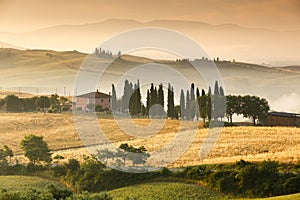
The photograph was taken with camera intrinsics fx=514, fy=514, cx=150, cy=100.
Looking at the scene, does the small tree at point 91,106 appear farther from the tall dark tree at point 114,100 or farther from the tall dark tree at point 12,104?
the tall dark tree at point 12,104

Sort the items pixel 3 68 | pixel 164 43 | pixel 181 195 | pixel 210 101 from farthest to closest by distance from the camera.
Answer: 1. pixel 3 68
2. pixel 210 101
3. pixel 164 43
4. pixel 181 195

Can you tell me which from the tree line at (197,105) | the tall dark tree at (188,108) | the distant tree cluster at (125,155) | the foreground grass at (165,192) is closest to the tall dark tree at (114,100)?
the tree line at (197,105)

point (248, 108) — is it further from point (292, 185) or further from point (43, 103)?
point (292, 185)

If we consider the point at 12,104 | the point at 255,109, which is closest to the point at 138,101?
the point at 255,109

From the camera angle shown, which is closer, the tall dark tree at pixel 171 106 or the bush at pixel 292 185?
the bush at pixel 292 185

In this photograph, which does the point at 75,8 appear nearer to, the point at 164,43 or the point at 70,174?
the point at 164,43

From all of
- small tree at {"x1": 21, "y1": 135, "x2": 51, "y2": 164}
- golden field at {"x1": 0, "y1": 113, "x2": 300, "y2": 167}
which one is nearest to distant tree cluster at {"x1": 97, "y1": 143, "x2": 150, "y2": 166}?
golden field at {"x1": 0, "y1": 113, "x2": 300, "y2": 167}

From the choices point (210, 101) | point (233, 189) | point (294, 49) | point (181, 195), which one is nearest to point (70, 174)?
point (181, 195)

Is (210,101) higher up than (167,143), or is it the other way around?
(210,101)
